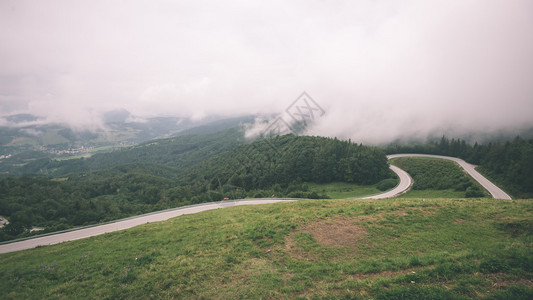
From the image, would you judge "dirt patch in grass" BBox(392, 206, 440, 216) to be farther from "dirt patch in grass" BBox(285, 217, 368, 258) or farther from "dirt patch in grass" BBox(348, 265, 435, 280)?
"dirt patch in grass" BBox(348, 265, 435, 280)

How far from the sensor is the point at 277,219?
16.1 m

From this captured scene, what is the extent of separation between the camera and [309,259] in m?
10.5

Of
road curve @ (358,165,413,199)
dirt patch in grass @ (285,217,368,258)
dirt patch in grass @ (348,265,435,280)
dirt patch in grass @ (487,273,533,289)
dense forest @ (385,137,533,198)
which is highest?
dirt patch in grass @ (487,273,533,289)

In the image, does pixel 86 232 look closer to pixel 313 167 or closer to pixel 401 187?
pixel 313 167

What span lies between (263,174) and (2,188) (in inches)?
4062

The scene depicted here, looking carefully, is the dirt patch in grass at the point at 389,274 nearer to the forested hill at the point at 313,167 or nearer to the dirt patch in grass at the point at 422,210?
the dirt patch in grass at the point at 422,210

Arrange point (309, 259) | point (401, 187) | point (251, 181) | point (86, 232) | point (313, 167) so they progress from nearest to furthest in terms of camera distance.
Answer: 1. point (309, 259)
2. point (86, 232)
3. point (401, 187)
4. point (251, 181)
5. point (313, 167)

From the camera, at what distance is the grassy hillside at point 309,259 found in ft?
24.9

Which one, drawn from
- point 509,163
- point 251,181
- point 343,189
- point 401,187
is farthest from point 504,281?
point 509,163

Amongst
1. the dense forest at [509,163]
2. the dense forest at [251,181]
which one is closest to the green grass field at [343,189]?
the dense forest at [251,181]

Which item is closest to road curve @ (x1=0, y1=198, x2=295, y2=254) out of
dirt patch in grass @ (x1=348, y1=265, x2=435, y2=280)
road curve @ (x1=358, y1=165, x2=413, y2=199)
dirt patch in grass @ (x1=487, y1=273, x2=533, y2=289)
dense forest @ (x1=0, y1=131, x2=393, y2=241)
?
dense forest @ (x1=0, y1=131, x2=393, y2=241)

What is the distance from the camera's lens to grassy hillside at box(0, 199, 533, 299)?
759 cm

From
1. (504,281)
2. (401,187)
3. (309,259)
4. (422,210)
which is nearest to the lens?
(504,281)

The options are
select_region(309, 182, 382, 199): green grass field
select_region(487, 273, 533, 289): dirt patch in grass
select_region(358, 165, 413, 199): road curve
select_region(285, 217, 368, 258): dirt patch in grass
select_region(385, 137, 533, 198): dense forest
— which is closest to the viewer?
select_region(487, 273, 533, 289): dirt patch in grass
